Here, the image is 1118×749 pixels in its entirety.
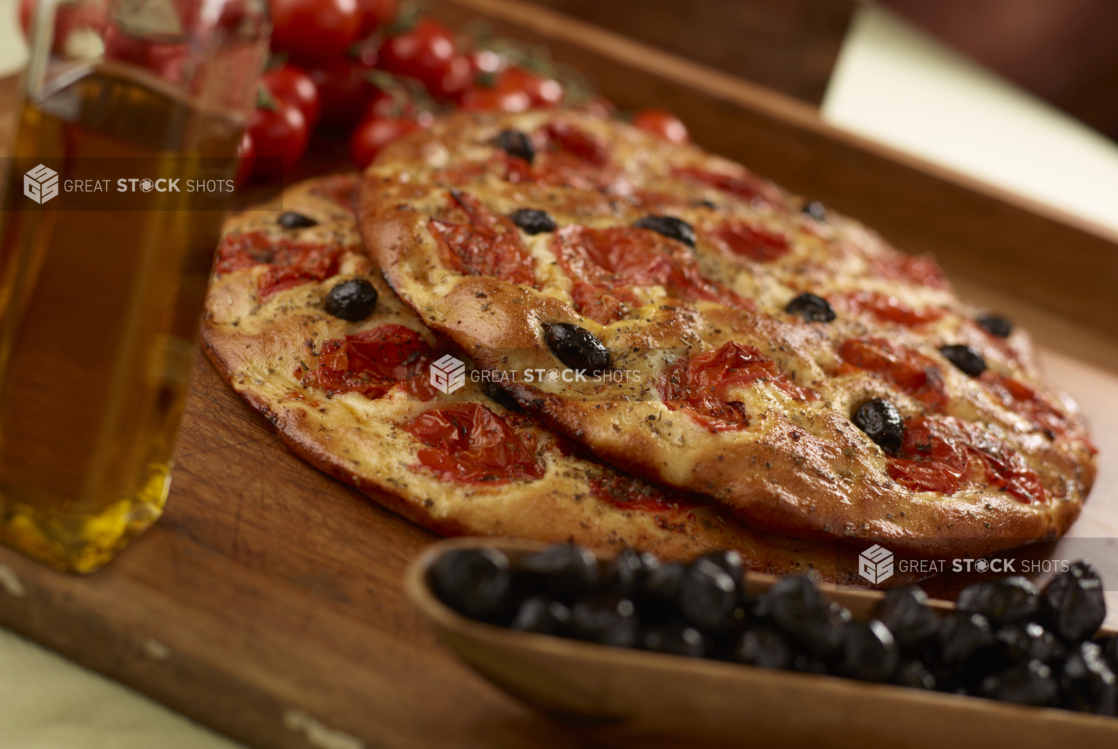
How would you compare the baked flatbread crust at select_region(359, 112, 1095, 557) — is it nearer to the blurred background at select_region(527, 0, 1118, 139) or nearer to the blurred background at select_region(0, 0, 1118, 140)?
the blurred background at select_region(0, 0, 1118, 140)

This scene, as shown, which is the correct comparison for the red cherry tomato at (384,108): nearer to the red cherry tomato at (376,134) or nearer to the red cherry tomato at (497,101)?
the red cherry tomato at (376,134)

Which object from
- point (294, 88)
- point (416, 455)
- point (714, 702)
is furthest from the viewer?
point (294, 88)

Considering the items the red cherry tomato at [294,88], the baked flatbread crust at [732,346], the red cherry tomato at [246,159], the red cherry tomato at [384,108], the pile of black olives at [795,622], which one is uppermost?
the pile of black olives at [795,622]

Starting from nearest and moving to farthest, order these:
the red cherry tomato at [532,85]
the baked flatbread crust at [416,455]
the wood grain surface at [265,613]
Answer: the wood grain surface at [265,613] < the baked flatbread crust at [416,455] < the red cherry tomato at [532,85]

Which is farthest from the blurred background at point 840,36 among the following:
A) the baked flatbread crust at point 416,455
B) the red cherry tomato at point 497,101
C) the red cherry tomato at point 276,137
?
the baked flatbread crust at point 416,455

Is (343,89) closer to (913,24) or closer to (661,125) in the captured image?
(661,125)

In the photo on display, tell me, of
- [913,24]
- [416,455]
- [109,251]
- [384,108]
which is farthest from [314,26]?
[913,24]
